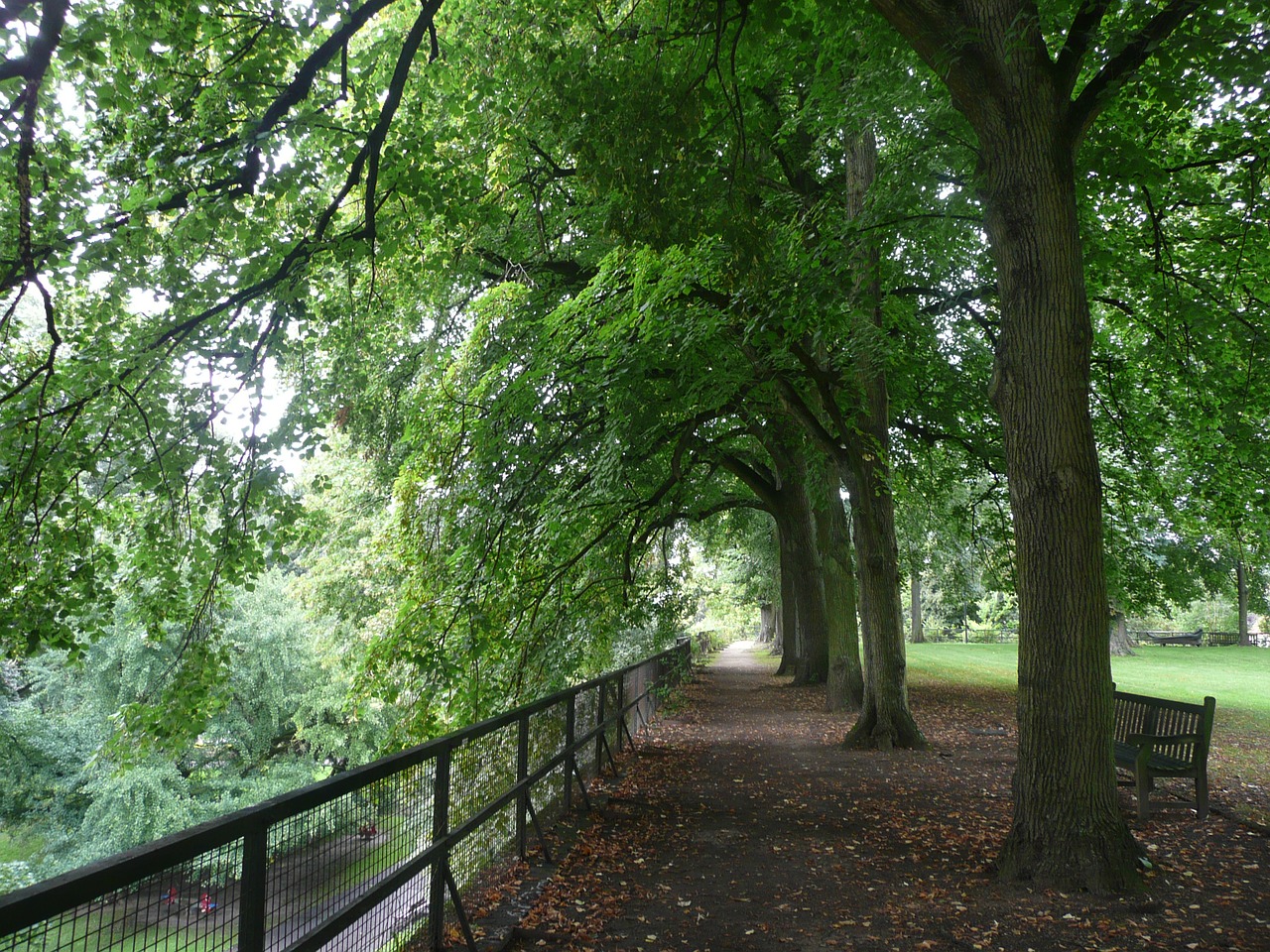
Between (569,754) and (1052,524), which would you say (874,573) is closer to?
(569,754)

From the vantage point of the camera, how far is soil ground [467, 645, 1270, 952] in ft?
16.6

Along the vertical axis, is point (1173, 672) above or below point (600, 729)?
below

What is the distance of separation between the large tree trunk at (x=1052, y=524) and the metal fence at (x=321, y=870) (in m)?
3.56

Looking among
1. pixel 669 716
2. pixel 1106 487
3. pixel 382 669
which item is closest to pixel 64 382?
pixel 382 669

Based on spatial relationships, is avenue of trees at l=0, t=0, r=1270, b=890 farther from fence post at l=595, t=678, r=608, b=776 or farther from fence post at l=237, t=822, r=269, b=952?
fence post at l=237, t=822, r=269, b=952

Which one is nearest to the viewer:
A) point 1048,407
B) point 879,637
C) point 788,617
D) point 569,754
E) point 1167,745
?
point 1048,407

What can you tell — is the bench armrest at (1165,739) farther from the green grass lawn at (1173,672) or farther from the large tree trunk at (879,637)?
the green grass lawn at (1173,672)

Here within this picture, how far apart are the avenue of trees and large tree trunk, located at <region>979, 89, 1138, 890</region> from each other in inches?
1.0

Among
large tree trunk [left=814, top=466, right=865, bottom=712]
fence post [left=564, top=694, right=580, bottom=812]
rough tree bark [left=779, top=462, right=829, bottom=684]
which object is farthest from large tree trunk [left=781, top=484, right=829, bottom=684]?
fence post [left=564, top=694, right=580, bottom=812]

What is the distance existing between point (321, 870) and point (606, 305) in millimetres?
6862

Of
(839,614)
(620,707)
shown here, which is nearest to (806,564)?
(839,614)

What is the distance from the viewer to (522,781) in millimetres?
6328

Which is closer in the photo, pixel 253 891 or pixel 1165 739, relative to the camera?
pixel 253 891

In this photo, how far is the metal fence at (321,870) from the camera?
239cm
